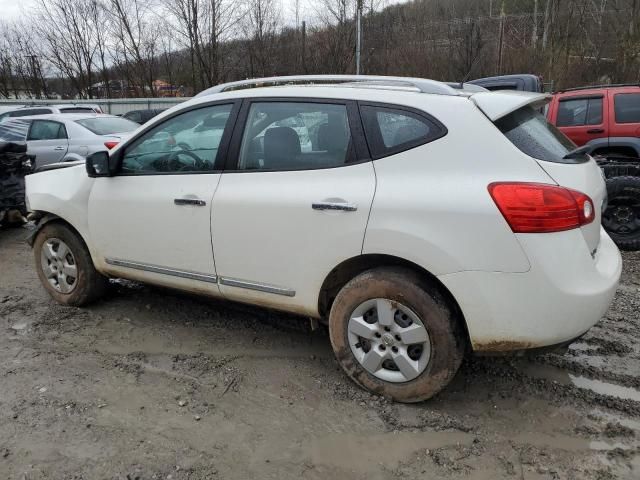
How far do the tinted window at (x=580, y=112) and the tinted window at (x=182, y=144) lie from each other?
6451mm

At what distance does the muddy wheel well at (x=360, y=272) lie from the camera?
2.75 meters

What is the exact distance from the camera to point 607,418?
9.23ft

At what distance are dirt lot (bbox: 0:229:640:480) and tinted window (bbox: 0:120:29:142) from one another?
8.83 meters

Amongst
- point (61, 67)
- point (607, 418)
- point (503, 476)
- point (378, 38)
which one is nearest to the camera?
point (503, 476)

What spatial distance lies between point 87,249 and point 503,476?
3343mm

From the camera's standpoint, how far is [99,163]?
12.3 ft

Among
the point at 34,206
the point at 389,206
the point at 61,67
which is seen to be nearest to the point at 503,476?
the point at 389,206

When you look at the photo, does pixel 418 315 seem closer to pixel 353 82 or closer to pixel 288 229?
pixel 288 229

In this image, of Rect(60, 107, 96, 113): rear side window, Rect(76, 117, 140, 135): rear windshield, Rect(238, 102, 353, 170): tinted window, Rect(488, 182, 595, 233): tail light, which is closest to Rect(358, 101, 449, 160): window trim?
Rect(238, 102, 353, 170): tinted window

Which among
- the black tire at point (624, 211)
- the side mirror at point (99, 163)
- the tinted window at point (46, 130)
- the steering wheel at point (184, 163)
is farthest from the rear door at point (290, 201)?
the tinted window at point (46, 130)

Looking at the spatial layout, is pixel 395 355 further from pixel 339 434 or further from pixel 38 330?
pixel 38 330

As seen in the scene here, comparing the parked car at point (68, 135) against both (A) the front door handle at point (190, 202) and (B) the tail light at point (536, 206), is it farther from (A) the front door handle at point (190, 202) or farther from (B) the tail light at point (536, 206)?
(B) the tail light at point (536, 206)

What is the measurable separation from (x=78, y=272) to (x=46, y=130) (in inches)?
316

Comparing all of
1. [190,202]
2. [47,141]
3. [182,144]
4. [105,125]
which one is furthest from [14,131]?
[190,202]
